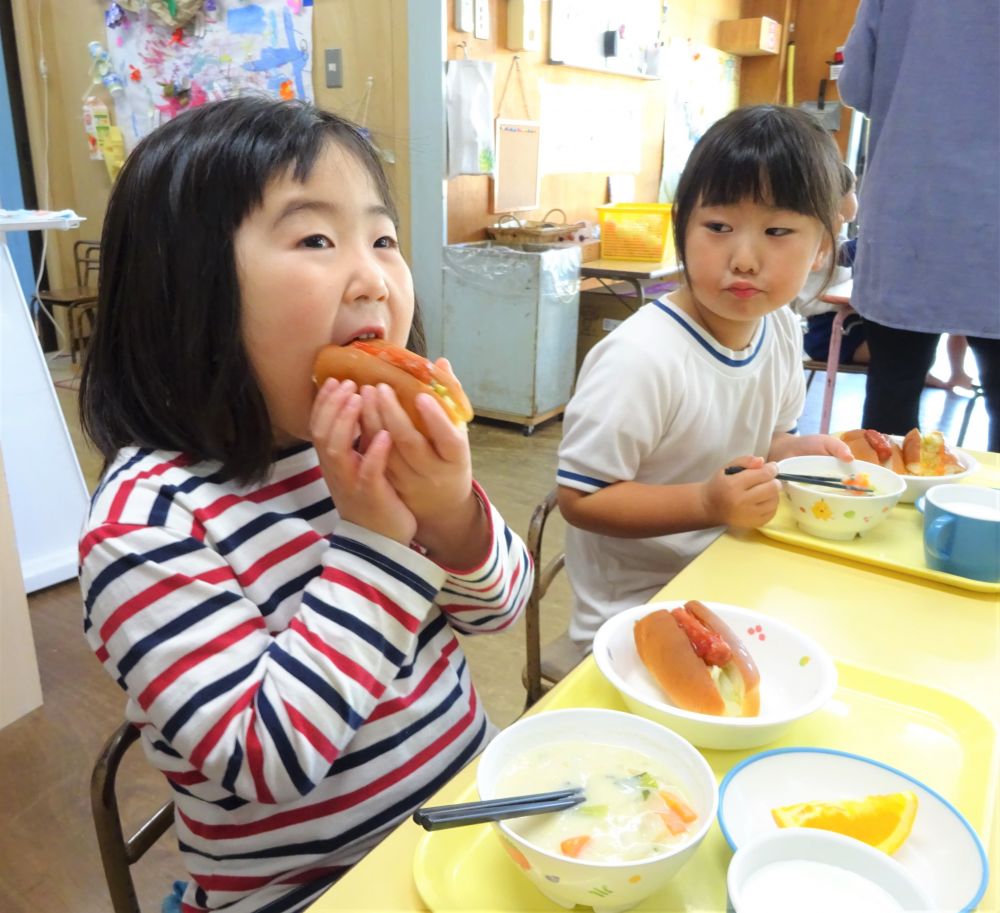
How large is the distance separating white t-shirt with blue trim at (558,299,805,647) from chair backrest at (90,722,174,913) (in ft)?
2.28

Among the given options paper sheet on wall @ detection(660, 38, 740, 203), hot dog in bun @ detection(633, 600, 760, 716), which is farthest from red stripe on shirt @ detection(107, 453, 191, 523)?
paper sheet on wall @ detection(660, 38, 740, 203)

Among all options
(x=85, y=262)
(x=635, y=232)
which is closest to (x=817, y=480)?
(x=635, y=232)

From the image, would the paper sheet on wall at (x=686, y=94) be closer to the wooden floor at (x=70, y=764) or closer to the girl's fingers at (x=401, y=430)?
the wooden floor at (x=70, y=764)

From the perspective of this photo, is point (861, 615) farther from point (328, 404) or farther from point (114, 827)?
point (114, 827)

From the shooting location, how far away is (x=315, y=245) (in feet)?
2.43

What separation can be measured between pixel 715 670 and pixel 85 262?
17.8 ft

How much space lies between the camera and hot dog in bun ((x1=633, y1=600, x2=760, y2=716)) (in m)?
0.71

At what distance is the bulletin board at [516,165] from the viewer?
165 inches

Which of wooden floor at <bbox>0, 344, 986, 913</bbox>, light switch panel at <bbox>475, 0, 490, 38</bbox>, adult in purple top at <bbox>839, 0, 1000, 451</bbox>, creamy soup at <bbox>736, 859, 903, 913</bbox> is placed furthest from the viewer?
light switch panel at <bbox>475, 0, 490, 38</bbox>

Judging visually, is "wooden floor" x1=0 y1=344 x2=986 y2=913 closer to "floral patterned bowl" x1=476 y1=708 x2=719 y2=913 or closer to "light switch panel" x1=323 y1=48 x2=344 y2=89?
"floral patterned bowl" x1=476 y1=708 x2=719 y2=913

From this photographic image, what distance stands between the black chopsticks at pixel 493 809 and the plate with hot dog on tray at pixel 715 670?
0.50 feet

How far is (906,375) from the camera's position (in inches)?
82.4

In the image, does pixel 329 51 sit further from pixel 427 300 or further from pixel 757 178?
pixel 757 178

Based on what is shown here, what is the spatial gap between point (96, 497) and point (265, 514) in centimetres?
14
